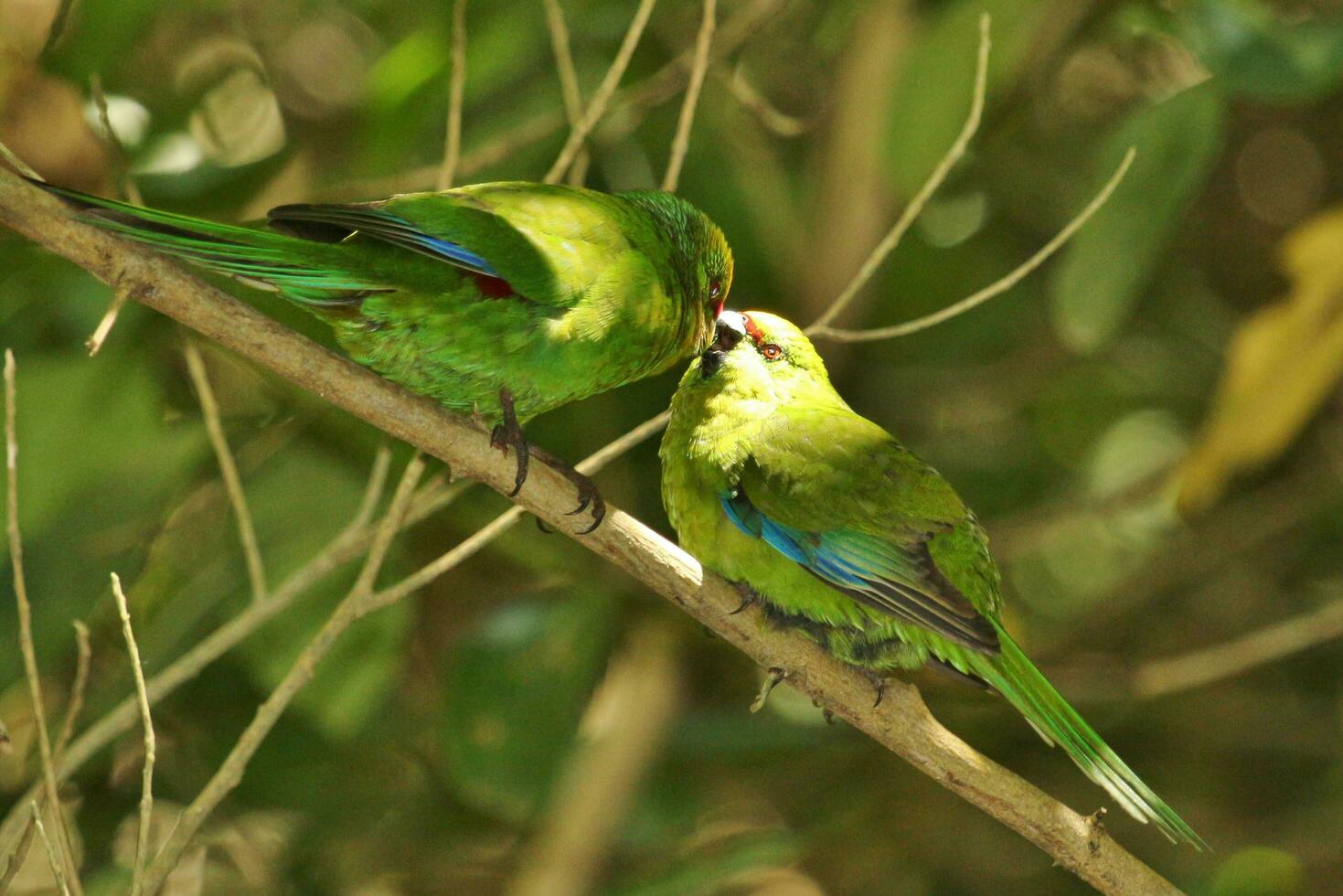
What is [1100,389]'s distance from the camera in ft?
16.2

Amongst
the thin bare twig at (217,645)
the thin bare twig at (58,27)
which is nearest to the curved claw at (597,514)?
the thin bare twig at (217,645)

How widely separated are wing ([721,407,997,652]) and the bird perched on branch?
37cm

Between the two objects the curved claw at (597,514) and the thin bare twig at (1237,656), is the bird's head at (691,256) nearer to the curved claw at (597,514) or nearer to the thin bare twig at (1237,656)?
the curved claw at (597,514)

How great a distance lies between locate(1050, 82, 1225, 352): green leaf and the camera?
11.6ft

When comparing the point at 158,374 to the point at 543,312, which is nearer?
the point at 543,312

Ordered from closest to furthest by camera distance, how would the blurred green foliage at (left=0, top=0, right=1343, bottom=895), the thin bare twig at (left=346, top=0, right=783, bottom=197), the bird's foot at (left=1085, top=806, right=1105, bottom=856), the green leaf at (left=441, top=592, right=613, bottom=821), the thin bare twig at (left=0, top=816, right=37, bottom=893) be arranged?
the thin bare twig at (left=0, top=816, right=37, bottom=893) < the bird's foot at (left=1085, top=806, right=1105, bottom=856) < the blurred green foliage at (left=0, top=0, right=1343, bottom=895) < the thin bare twig at (left=346, top=0, right=783, bottom=197) < the green leaf at (left=441, top=592, right=613, bottom=821)

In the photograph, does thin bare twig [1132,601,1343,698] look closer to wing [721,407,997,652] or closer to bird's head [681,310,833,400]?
wing [721,407,997,652]

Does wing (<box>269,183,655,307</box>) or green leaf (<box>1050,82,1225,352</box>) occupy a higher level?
green leaf (<box>1050,82,1225,352</box>)

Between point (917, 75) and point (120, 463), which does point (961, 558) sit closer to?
point (917, 75)

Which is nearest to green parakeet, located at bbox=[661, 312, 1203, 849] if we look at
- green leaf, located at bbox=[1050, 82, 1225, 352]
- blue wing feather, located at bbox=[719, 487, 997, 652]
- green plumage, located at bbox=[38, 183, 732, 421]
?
blue wing feather, located at bbox=[719, 487, 997, 652]

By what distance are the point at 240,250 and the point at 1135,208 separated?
224 centimetres

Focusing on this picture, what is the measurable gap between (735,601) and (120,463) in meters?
1.78

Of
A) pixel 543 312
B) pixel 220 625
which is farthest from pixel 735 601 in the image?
pixel 220 625

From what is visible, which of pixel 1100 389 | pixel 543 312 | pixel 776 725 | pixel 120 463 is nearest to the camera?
pixel 543 312
